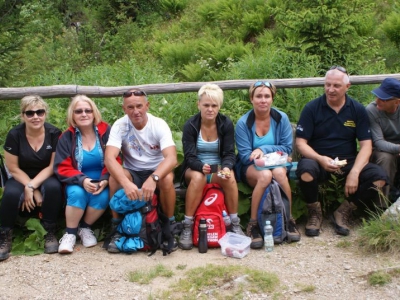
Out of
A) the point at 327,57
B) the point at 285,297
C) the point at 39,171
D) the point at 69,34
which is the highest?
the point at 69,34

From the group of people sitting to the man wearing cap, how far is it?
0.04ft

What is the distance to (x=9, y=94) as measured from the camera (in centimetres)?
659

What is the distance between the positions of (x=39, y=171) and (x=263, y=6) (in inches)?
348

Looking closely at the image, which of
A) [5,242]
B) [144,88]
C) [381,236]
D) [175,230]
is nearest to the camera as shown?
[381,236]

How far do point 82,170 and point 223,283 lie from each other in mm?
1906

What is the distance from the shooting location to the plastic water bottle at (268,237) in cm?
530

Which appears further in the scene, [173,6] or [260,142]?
[173,6]

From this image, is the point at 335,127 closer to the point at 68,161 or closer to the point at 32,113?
the point at 68,161

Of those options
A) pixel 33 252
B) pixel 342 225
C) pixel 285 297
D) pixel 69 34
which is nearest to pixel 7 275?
pixel 33 252

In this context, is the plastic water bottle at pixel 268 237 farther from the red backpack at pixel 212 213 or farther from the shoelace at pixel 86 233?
the shoelace at pixel 86 233

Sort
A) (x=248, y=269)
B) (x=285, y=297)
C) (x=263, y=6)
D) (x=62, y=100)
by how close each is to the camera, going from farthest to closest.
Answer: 1. (x=263, y=6)
2. (x=62, y=100)
3. (x=248, y=269)
4. (x=285, y=297)

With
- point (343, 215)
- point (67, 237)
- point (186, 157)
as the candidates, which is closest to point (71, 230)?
point (67, 237)

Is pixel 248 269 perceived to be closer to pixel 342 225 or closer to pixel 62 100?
pixel 342 225

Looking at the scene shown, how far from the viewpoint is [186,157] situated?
558 cm
